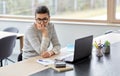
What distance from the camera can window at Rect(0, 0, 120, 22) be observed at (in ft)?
15.4

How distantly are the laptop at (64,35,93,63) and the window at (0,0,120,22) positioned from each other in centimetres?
240

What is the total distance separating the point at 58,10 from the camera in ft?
16.7

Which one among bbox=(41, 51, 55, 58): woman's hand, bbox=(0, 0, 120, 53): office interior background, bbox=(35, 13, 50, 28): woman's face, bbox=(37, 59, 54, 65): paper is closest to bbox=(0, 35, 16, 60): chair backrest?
bbox=(35, 13, 50, 28): woman's face

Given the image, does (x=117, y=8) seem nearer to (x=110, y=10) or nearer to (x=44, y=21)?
(x=110, y=10)

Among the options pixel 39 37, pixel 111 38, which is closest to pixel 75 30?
pixel 111 38

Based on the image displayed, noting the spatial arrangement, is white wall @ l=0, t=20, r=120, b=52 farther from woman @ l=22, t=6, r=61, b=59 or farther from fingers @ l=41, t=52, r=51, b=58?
fingers @ l=41, t=52, r=51, b=58

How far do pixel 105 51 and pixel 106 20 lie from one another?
2243mm

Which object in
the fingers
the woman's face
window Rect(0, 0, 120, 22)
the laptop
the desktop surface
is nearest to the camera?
the desktop surface

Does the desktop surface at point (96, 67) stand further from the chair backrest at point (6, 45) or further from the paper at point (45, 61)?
the chair backrest at point (6, 45)

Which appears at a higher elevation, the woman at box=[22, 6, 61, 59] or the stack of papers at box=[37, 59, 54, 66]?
the woman at box=[22, 6, 61, 59]

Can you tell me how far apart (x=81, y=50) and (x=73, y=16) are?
283 cm

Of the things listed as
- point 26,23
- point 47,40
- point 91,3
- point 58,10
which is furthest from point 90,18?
point 47,40

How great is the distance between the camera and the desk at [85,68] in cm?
188

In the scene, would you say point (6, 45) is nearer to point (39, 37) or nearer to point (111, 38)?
point (39, 37)
